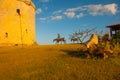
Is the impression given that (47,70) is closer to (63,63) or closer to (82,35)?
(63,63)

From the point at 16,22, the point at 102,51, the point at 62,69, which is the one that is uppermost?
the point at 16,22

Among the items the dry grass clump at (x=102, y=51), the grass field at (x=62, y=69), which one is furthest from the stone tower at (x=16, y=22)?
the dry grass clump at (x=102, y=51)

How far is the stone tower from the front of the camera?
35406 millimetres

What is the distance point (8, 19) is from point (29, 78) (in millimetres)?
23297

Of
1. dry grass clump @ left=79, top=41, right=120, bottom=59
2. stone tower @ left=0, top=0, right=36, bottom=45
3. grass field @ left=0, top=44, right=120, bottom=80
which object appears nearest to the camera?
grass field @ left=0, top=44, right=120, bottom=80

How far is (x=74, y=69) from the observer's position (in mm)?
14555

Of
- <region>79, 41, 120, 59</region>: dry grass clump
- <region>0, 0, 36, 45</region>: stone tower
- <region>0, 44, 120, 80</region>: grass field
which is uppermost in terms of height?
<region>0, 0, 36, 45</region>: stone tower

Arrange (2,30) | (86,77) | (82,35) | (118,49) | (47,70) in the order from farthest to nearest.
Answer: (2,30) → (82,35) → (118,49) → (47,70) → (86,77)

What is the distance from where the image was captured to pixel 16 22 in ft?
120

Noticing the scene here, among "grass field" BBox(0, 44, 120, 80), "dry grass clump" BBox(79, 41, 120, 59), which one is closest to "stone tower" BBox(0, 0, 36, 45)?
"grass field" BBox(0, 44, 120, 80)

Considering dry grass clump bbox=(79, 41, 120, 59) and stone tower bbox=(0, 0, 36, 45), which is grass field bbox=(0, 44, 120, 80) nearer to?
dry grass clump bbox=(79, 41, 120, 59)

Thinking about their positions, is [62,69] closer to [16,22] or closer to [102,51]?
[102,51]

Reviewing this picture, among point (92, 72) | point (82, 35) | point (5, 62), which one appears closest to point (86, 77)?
point (92, 72)

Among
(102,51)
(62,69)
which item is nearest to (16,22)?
(102,51)
